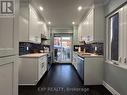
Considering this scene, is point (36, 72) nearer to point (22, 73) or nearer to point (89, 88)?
point (22, 73)

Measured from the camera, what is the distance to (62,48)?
413 inches

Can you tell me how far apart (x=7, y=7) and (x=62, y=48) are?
359 inches

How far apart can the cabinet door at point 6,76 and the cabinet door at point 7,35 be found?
0.28 ft

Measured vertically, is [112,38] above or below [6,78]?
above

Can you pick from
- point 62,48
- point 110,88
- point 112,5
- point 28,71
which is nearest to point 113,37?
point 112,5

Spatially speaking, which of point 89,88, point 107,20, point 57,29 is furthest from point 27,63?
point 57,29

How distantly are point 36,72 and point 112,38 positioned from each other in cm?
247

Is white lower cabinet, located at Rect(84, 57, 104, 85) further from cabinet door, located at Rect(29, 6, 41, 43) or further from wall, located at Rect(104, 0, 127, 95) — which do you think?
cabinet door, located at Rect(29, 6, 41, 43)

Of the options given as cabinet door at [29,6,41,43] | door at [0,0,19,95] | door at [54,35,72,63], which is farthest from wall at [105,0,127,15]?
door at [54,35,72,63]

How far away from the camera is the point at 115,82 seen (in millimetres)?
3449

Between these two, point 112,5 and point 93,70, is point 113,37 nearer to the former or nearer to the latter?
point 112,5

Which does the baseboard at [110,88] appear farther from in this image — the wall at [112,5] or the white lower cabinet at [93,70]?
the wall at [112,5]

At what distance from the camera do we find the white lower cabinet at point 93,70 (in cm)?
424

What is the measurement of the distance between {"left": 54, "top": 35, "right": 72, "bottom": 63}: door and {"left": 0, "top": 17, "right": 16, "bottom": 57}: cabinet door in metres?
8.82
